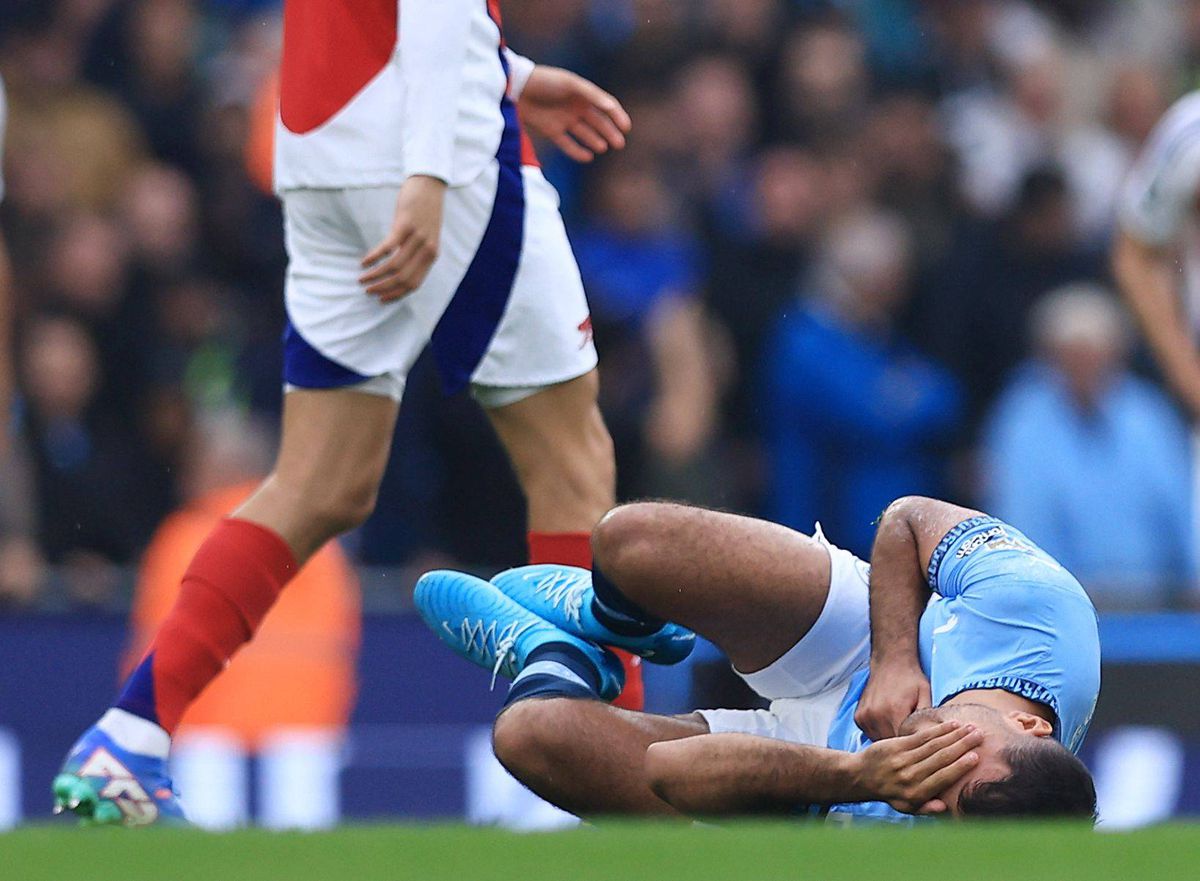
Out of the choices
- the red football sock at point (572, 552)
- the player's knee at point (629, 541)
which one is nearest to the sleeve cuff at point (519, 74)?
the red football sock at point (572, 552)

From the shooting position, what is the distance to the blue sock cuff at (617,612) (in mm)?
4055

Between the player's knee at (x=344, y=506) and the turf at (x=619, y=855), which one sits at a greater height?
the player's knee at (x=344, y=506)

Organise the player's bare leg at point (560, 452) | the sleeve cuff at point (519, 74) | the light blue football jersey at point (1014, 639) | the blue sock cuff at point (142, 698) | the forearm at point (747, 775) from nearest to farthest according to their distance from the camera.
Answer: the forearm at point (747, 775)
the light blue football jersey at point (1014, 639)
the blue sock cuff at point (142, 698)
the player's bare leg at point (560, 452)
the sleeve cuff at point (519, 74)

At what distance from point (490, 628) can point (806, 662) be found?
594 millimetres

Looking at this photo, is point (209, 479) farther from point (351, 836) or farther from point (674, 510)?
point (351, 836)

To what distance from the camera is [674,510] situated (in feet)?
13.2

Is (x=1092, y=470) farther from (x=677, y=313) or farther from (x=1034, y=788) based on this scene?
(x=1034, y=788)

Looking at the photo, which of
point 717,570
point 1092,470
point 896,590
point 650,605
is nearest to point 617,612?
point 650,605

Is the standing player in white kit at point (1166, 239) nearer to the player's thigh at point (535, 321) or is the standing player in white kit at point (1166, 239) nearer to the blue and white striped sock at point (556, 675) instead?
the player's thigh at point (535, 321)

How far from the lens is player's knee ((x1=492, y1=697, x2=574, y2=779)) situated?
392cm

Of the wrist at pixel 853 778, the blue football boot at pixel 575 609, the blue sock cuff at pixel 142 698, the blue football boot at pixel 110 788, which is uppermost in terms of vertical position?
the blue football boot at pixel 575 609

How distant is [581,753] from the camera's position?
3.95 m

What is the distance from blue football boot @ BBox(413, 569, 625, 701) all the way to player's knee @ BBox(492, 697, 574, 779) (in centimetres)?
19

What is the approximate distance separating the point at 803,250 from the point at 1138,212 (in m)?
1.28
